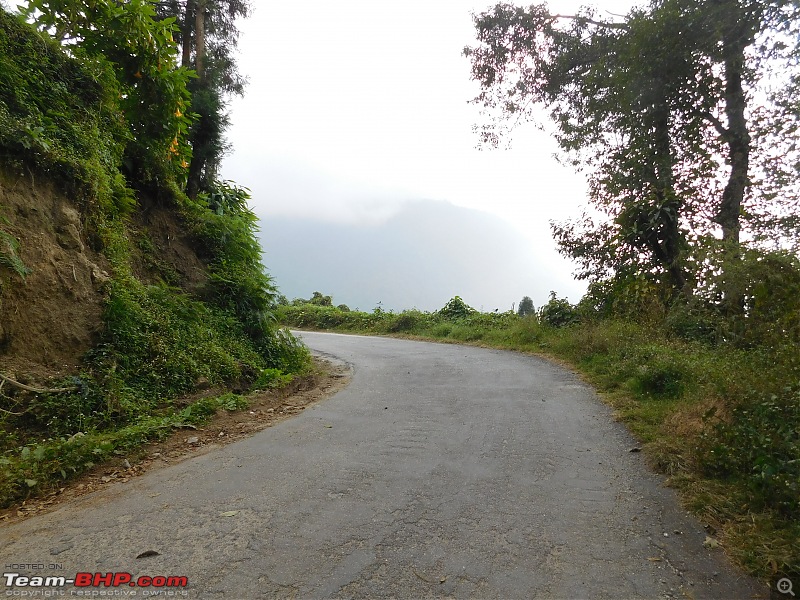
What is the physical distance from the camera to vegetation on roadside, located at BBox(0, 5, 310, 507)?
420 cm

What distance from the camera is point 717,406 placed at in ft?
13.9

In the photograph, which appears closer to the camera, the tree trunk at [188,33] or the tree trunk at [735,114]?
the tree trunk at [735,114]

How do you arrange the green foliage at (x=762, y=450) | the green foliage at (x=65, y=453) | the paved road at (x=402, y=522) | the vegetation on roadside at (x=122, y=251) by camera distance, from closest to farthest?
the paved road at (x=402, y=522) → the green foliage at (x=762, y=450) → the green foliage at (x=65, y=453) → the vegetation on roadside at (x=122, y=251)

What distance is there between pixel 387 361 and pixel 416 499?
7142 mm

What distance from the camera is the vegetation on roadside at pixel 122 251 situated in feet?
13.8

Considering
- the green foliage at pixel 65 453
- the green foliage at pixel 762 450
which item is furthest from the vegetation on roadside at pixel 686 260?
the green foliage at pixel 65 453

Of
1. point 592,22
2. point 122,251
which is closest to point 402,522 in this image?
point 122,251

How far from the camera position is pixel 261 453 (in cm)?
427

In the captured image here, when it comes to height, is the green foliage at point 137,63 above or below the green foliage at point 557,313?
above

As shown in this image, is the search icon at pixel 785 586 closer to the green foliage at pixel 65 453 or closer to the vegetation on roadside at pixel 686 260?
the vegetation on roadside at pixel 686 260

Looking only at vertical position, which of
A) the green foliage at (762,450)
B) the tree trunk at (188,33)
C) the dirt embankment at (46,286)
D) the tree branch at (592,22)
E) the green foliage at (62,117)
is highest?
the tree branch at (592,22)

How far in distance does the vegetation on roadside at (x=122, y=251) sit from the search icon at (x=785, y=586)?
475 cm

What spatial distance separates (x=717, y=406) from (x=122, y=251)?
7.32 meters

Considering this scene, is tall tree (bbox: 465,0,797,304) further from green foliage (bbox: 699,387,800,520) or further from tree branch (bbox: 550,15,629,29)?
green foliage (bbox: 699,387,800,520)
